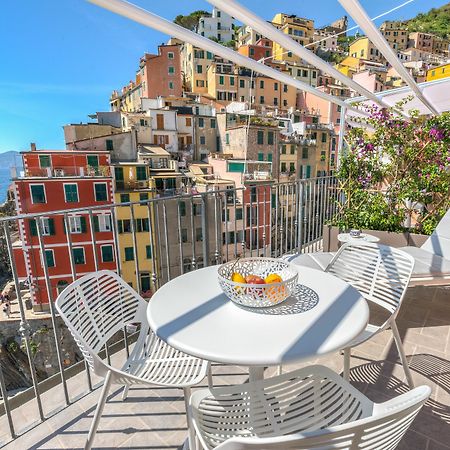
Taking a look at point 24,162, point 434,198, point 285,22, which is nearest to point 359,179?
point 434,198

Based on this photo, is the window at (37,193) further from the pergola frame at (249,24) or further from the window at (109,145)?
the pergola frame at (249,24)

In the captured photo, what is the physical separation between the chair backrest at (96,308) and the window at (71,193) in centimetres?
1815

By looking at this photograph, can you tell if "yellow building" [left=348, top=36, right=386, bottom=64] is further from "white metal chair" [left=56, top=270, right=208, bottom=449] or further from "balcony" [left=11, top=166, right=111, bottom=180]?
"white metal chair" [left=56, top=270, right=208, bottom=449]

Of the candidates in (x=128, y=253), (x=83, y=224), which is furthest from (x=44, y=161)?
(x=128, y=253)

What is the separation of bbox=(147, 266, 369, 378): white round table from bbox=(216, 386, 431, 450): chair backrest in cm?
32

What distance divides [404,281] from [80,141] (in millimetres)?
23418

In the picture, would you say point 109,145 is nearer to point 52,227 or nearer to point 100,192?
point 100,192

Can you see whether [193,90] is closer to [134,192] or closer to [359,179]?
[134,192]

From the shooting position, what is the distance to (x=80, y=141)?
2134 centimetres

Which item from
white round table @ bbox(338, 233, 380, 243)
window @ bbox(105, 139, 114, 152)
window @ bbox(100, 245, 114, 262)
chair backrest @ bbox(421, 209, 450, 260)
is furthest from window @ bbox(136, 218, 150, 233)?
chair backrest @ bbox(421, 209, 450, 260)

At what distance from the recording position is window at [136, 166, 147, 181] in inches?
757

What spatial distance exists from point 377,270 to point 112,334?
1.69 m

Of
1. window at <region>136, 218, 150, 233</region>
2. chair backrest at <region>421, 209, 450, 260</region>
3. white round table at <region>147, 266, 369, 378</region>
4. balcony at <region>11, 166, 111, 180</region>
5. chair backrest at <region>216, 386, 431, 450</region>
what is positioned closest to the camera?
chair backrest at <region>216, 386, 431, 450</region>

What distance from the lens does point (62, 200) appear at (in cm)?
1767
